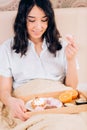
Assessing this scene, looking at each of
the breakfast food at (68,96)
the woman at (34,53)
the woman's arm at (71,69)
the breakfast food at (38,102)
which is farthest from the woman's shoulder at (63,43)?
the breakfast food at (38,102)

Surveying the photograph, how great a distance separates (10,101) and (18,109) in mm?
114

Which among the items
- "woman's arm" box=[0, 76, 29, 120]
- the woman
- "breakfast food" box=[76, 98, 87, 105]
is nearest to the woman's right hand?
"woman's arm" box=[0, 76, 29, 120]

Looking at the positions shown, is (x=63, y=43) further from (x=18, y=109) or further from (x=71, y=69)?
(x=18, y=109)

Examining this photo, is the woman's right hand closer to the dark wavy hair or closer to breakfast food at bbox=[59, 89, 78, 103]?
breakfast food at bbox=[59, 89, 78, 103]

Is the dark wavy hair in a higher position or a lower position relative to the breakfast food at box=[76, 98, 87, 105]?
higher

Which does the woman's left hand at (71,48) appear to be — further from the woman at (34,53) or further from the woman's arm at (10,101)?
the woman's arm at (10,101)

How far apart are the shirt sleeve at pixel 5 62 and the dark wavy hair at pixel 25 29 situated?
0.16 ft

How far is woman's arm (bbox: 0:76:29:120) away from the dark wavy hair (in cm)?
18

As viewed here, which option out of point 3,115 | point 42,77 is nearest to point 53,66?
point 42,77

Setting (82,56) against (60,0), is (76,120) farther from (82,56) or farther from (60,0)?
(60,0)

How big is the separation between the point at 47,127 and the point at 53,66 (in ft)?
1.69

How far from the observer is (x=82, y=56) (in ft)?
5.99

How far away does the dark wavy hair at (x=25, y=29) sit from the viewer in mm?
1537

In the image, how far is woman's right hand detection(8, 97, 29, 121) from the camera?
124 cm
